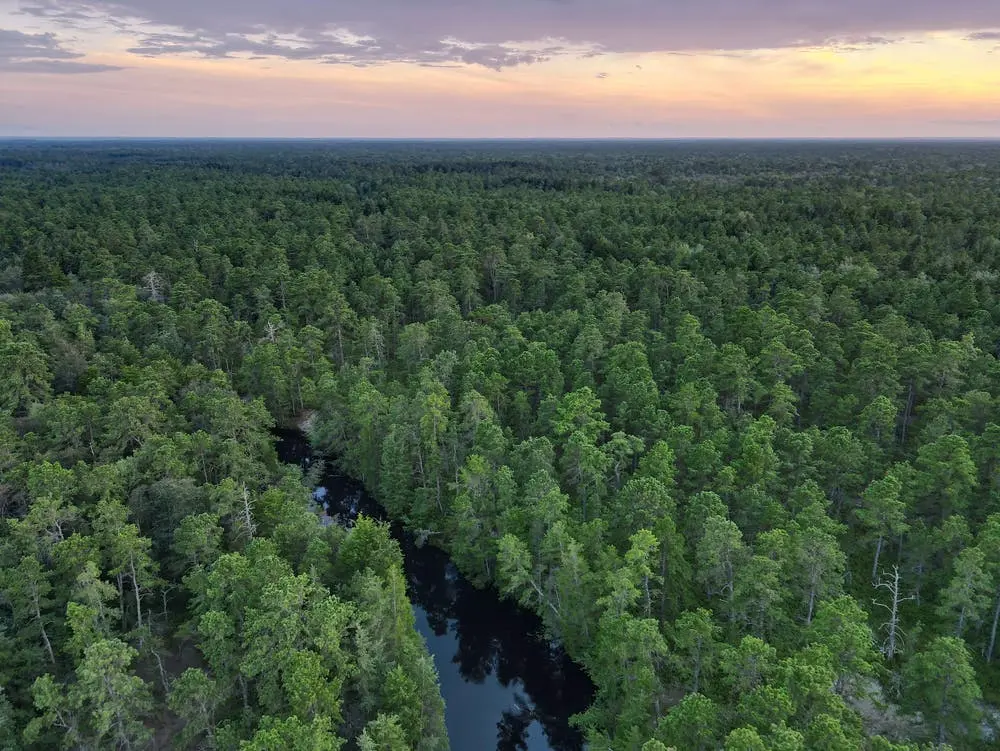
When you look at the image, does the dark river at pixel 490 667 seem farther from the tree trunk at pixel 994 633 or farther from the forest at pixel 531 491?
the tree trunk at pixel 994 633

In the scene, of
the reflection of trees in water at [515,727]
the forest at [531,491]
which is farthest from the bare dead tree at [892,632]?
the reflection of trees in water at [515,727]

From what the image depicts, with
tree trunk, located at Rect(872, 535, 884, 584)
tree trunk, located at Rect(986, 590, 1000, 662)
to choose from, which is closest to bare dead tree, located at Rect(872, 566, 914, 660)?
tree trunk, located at Rect(872, 535, 884, 584)

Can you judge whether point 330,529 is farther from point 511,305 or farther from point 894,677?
point 511,305

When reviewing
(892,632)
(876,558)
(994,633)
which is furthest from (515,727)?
(994,633)

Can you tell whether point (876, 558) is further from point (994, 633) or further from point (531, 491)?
point (531, 491)

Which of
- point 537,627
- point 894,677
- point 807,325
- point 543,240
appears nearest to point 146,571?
point 537,627

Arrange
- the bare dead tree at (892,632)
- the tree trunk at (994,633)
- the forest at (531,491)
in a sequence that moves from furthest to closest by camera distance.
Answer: the bare dead tree at (892,632) → the tree trunk at (994,633) → the forest at (531,491)

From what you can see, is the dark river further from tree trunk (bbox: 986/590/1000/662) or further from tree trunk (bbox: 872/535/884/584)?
tree trunk (bbox: 986/590/1000/662)
